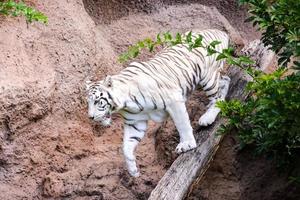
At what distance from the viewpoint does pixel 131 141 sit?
12.6 ft

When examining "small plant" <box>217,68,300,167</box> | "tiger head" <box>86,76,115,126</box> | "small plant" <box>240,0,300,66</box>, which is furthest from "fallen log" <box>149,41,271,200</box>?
"small plant" <box>240,0,300,66</box>

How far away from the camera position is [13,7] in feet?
14.1

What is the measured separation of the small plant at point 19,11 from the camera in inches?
166

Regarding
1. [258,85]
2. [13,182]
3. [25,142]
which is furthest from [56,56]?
[258,85]

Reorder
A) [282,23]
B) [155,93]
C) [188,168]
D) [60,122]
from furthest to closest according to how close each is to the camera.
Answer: [60,122] → [188,168] → [155,93] → [282,23]

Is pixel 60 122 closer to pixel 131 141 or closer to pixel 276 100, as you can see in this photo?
pixel 131 141

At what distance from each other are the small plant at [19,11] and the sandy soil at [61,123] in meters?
0.17

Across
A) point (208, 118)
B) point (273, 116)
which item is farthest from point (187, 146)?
point (273, 116)

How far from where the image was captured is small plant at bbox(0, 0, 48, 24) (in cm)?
422

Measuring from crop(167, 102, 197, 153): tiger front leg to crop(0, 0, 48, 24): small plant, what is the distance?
45.9 inches

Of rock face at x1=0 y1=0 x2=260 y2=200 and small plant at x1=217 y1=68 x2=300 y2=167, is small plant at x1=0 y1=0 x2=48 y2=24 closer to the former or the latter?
rock face at x1=0 y1=0 x2=260 y2=200

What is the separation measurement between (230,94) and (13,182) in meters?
1.60

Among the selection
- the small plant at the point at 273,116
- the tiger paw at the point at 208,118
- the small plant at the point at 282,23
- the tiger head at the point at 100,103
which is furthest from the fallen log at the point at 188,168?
the small plant at the point at 282,23

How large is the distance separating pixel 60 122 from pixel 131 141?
2.80 ft
